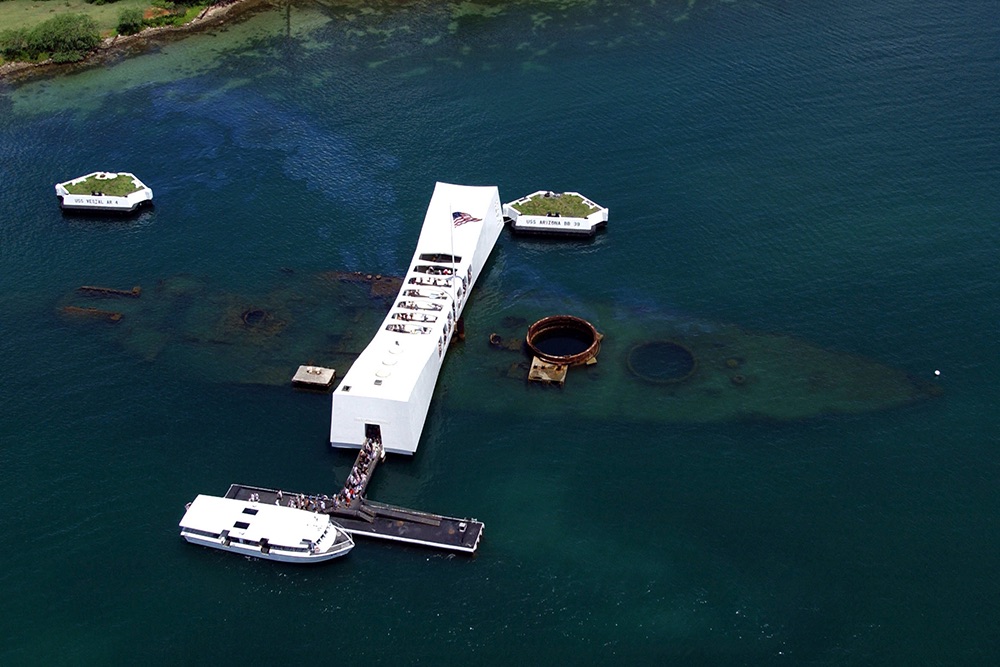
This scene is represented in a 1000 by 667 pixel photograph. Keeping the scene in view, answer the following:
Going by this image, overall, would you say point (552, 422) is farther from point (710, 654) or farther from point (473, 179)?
point (473, 179)

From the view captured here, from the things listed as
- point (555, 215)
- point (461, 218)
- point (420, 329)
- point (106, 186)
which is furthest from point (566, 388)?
point (106, 186)

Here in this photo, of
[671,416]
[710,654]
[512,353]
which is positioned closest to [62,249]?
[512,353]

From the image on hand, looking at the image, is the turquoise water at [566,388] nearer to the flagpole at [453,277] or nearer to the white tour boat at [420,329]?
the white tour boat at [420,329]

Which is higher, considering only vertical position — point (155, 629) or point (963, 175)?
point (963, 175)

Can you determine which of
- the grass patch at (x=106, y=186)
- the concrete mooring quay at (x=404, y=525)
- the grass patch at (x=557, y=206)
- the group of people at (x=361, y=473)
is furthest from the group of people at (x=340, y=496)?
the grass patch at (x=106, y=186)

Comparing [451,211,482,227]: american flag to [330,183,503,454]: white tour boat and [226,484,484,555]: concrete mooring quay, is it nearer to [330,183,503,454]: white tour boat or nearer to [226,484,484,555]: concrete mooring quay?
[330,183,503,454]: white tour boat
